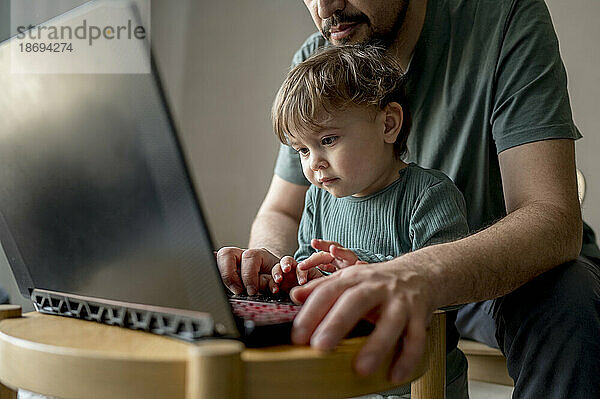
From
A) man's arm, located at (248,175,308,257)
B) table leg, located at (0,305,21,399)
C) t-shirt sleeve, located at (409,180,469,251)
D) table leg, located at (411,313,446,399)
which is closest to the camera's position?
table leg, located at (0,305,21,399)

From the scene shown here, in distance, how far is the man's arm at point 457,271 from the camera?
596 mm

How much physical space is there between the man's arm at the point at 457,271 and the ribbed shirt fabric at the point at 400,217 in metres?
0.11

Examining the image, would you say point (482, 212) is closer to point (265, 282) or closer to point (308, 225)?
point (308, 225)

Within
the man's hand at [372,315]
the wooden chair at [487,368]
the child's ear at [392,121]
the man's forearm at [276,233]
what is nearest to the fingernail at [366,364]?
the man's hand at [372,315]

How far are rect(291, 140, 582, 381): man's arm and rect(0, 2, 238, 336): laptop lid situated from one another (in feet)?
0.31

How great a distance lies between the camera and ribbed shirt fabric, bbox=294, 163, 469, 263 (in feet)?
3.60

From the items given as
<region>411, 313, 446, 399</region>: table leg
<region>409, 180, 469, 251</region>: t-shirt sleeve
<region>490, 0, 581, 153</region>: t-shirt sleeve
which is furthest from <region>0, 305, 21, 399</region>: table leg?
<region>490, 0, 581, 153</region>: t-shirt sleeve

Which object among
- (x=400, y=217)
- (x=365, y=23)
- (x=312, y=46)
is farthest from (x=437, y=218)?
(x=312, y=46)

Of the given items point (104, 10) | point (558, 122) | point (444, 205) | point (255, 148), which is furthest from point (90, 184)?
point (255, 148)

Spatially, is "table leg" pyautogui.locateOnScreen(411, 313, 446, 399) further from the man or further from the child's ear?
the child's ear

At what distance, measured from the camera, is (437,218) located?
3.60 feet

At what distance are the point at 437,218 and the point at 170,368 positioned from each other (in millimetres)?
642

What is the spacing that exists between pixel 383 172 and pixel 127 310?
2.05 feet

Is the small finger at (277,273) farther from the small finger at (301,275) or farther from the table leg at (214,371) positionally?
the table leg at (214,371)
